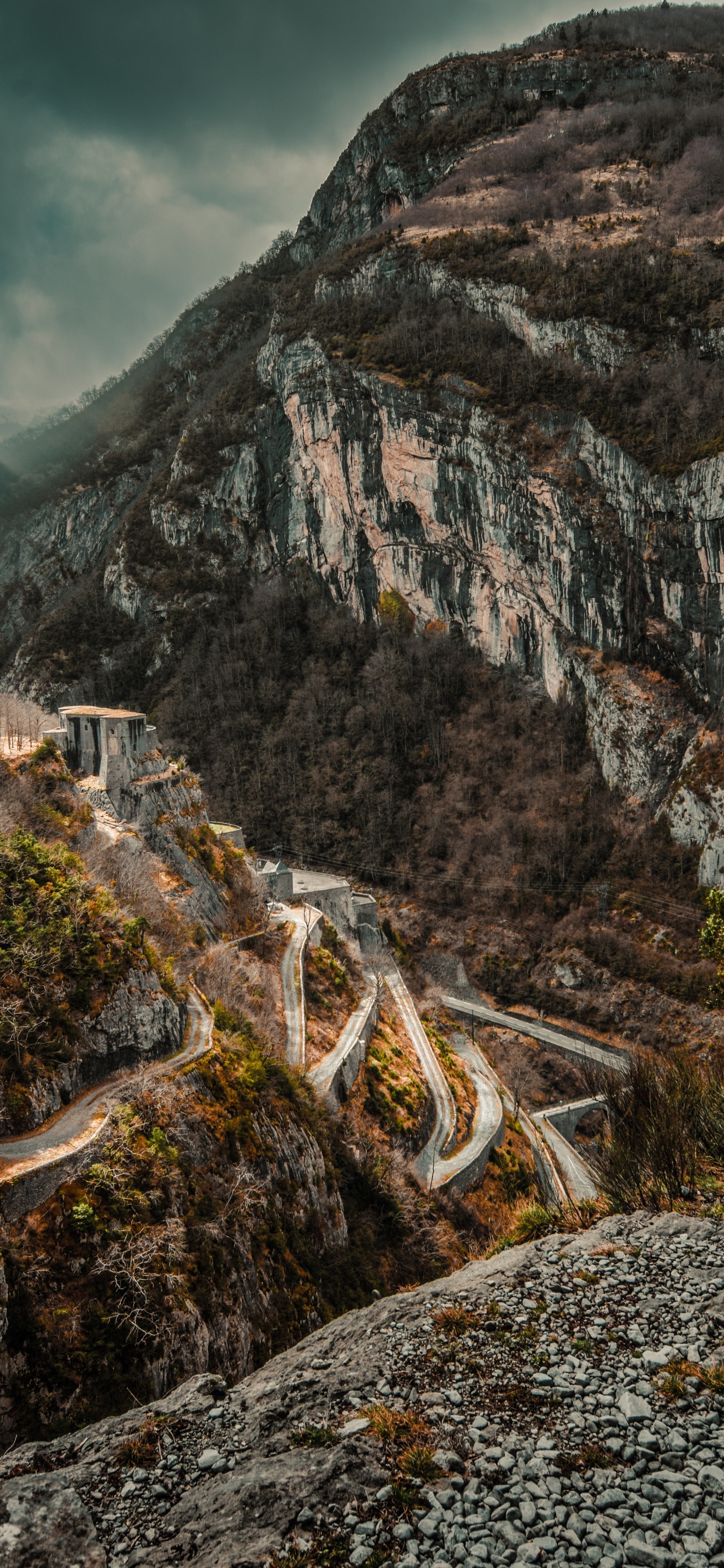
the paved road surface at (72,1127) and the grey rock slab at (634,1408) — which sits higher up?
the paved road surface at (72,1127)

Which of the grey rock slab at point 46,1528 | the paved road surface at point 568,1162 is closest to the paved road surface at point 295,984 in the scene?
the paved road surface at point 568,1162

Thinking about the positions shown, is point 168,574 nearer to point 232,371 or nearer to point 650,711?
point 232,371

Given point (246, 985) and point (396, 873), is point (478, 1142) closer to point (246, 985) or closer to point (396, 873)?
point (246, 985)

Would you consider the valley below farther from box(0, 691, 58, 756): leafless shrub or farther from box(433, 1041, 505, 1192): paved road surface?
box(0, 691, 58, 756): leafless shrub

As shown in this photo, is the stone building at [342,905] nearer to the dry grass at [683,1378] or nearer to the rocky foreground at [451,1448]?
the rocky foreground at [451,1448]

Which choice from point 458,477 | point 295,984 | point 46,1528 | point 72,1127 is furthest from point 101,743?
point 458,477

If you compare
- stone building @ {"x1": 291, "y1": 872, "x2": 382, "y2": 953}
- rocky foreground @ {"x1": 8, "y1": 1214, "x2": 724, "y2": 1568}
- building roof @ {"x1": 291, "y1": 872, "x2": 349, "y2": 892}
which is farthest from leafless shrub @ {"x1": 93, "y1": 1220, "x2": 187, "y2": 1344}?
building roof @ {"x1": 291, "y1": 872, "x2": 349, "y2": 892}
